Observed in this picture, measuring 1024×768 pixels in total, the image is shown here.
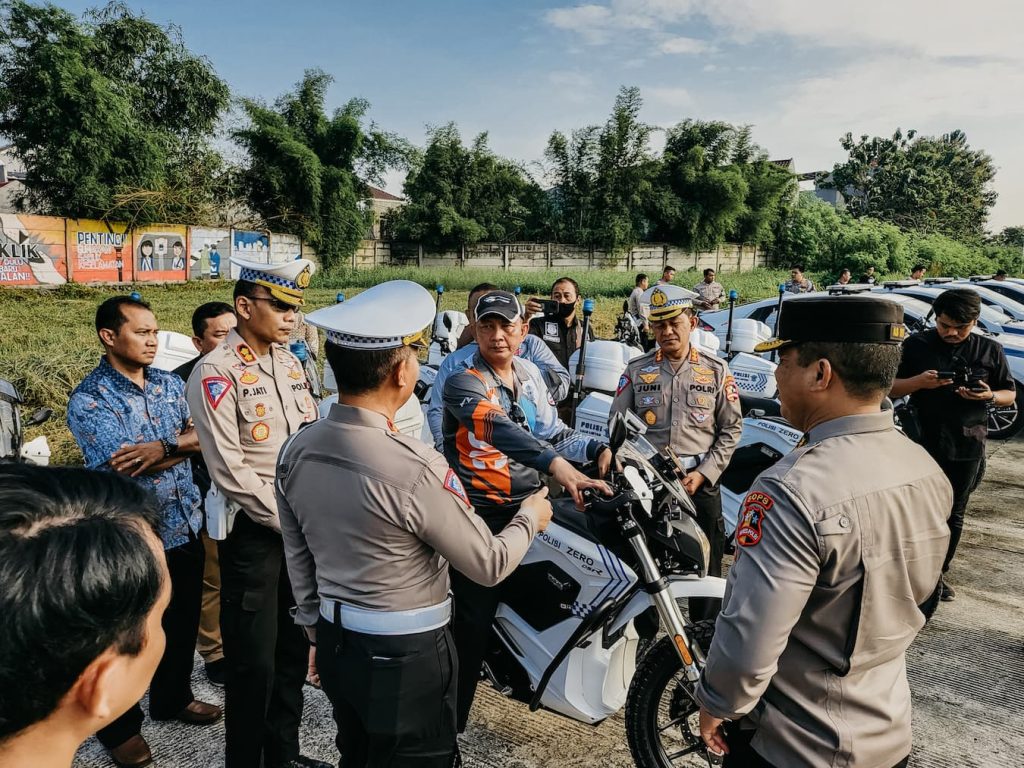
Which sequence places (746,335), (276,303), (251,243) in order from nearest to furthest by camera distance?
1. (276,303)
2. (746,335)
3. (251,243)

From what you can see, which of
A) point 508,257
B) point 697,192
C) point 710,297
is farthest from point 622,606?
point 697,192

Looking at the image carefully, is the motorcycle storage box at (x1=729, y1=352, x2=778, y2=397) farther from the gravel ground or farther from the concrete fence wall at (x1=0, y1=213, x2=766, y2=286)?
the concrete fence wall at (x1=0, y1=213, x2=766, y2=286)

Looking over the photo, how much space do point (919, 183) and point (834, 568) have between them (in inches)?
2240

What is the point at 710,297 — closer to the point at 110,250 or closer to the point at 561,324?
the point at 561,324

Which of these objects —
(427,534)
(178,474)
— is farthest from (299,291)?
(427,534)

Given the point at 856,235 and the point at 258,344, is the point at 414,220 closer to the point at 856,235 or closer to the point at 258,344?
the point at 856,235

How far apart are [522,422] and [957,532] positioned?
2.81 meters

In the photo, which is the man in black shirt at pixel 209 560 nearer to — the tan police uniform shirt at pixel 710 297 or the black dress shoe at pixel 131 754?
the black dress shoe at pixel 131 754

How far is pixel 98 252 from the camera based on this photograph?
17.9 meters

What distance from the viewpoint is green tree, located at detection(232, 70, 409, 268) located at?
83.2 feet

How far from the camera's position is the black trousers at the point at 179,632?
2.72m

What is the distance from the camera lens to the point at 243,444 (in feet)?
8.00

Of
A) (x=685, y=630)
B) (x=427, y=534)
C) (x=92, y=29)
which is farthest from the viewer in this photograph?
(x=92, y=29)

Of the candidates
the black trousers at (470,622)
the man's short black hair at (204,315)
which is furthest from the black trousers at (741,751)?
the man's short black hair at (204,315)
